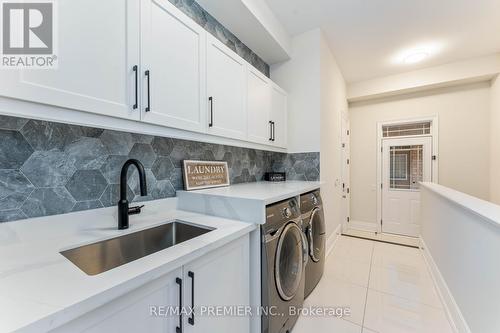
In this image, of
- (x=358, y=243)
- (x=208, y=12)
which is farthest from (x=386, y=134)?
(x=208, y=12)

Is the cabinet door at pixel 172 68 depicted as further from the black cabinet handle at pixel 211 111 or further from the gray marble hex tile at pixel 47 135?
the gray marble hex tile at pixel 47 135

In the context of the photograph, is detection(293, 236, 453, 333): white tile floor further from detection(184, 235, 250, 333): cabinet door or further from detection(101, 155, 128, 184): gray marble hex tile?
detection(101, 155, 128, 184): gray marble hex tile

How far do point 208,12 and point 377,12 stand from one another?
6.03ft

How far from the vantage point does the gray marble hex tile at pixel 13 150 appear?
Result: 3.12 feet

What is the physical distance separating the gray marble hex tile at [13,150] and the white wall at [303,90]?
2.45 m

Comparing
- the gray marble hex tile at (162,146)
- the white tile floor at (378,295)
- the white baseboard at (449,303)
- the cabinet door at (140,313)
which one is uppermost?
the gray marble hex tile at (162,146)

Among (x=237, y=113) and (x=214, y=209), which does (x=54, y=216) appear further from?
(x=237, y=113)

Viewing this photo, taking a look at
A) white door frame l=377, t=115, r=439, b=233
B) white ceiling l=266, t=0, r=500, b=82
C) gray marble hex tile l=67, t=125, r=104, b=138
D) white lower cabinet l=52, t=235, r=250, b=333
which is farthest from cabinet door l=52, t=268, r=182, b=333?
white door frame l=377, t=115, r=439, b=233

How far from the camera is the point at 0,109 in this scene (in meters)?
0.73

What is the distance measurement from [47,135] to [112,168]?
344 millimetres

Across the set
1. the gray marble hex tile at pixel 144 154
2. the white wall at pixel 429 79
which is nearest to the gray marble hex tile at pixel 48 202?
the gray marble hex tile at pixel 144 154

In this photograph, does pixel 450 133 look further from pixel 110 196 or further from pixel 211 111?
pixel 110 196

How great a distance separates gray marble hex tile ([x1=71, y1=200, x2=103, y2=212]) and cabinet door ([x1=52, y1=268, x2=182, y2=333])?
746 mm

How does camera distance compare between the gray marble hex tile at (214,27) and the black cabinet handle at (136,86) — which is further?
the gray marble hex tile at (214,27)
